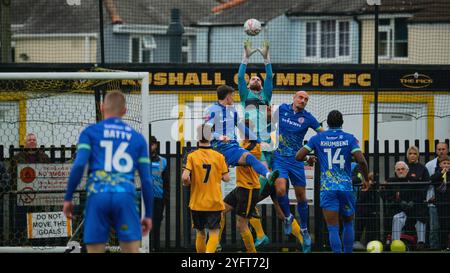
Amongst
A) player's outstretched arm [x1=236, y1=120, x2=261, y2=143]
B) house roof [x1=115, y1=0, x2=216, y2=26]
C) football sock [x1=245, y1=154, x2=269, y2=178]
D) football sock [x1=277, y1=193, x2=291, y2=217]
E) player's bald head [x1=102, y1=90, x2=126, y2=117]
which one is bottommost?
football sock [x1=277, y1=193, x2=291, y2=217]

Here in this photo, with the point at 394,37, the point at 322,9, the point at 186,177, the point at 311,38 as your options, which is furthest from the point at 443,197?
the point at 311,38

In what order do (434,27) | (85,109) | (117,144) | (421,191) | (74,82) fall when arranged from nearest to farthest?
(117,144) < (74,82) < (421,191) < (85,109) < (434,27)

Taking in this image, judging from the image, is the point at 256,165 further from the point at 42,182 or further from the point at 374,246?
the point at 42,182

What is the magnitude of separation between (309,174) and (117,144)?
776cm

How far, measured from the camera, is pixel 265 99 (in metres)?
15.3

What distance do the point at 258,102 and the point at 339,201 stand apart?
94.8 inches

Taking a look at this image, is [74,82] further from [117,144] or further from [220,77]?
[220,77]

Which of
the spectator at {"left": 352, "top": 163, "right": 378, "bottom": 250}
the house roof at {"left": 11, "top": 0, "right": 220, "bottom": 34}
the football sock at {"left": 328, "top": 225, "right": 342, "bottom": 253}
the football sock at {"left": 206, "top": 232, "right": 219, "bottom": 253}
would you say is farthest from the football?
the house roof at {"left": 11, "top": 0, "right": 220, "bottom": 34}

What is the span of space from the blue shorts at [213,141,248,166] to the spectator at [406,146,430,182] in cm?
369

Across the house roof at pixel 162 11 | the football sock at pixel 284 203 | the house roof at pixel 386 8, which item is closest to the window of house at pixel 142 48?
the house roof at pixel 162 11

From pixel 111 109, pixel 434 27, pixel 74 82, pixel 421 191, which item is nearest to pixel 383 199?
pixel 421 191

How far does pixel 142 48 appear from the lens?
50219mm

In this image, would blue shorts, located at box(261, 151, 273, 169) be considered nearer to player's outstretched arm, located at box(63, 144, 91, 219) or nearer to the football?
the football

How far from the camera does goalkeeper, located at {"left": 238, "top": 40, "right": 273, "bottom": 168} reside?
15180 mm
